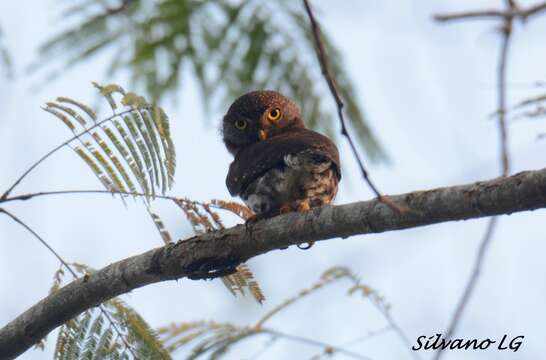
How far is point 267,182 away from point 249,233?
2.86ft

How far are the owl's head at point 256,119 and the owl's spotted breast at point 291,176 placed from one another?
1254mm

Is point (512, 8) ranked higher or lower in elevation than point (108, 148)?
lower

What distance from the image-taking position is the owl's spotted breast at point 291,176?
4.30 metres

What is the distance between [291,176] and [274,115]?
1760 millimetres

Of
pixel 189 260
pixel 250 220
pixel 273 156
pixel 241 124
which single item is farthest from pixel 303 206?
pixel 241 124

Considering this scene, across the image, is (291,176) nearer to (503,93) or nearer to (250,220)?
(250,220)

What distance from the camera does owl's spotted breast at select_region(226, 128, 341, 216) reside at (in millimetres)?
4301

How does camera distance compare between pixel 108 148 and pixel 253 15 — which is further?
pixel 253 15

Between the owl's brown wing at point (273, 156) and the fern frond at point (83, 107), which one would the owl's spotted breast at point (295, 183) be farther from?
the fern frond at point (83, 107)

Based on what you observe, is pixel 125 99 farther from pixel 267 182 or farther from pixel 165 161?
pixel 267 182

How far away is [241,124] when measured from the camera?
598cm

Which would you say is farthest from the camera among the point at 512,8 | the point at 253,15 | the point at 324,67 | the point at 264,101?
the point at 253,15

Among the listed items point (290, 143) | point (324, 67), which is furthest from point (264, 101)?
point (324, 67)

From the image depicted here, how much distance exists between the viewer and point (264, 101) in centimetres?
607
